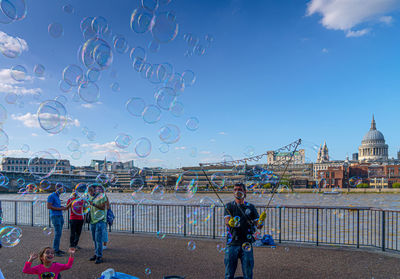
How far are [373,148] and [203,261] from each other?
509 feet

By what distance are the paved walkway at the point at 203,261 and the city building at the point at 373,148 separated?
145m

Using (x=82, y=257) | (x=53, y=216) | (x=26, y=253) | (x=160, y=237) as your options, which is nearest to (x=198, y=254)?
(x=160, y=237)

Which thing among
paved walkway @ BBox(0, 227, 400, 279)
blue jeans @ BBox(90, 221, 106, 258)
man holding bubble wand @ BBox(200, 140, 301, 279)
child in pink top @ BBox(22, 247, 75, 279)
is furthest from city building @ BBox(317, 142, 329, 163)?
child in pink top @ BBox(22, 247, 75, 279)

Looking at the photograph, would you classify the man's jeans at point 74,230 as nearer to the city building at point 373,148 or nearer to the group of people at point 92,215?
the group of people at point 92,215

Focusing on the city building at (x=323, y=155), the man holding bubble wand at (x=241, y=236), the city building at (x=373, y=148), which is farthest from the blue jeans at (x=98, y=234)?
the city building at (x=373, y=148)

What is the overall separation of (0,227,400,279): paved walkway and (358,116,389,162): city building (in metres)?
145

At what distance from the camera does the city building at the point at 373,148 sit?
134 metres

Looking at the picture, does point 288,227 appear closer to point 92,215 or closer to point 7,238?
point 92,215

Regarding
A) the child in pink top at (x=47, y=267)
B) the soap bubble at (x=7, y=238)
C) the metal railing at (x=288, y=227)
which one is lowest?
the metal railing at (x=288, y=227)

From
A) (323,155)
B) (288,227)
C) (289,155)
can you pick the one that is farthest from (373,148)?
(288,227)

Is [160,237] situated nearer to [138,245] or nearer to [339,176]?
[138,245]

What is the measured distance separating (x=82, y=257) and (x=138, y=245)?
153cm

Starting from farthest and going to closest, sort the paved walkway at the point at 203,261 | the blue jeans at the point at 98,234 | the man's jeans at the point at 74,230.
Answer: the man's jeans at the point at 74,230 < the blue jeans at the point at 98,234 < the paved walkway at the point at 203,261

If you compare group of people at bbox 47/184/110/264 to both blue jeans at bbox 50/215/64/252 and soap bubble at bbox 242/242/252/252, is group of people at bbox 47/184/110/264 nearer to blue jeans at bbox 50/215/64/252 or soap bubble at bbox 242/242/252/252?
blue jeans at bbox 50/215/64/252
